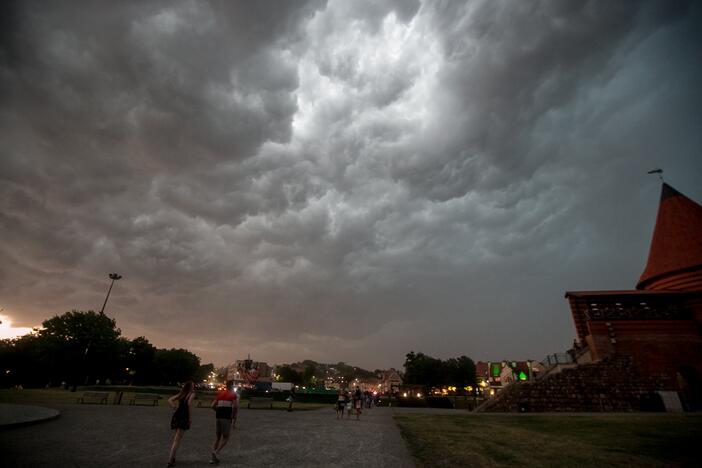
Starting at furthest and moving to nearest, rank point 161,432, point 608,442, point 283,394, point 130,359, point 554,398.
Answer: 1. point 130,359
2. point 283,394
3. point 554,398
4. point 161,432
5. point 608,442

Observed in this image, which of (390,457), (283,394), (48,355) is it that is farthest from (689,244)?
(48,355)

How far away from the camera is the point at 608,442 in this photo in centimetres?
1020

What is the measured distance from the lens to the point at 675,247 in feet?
95.2

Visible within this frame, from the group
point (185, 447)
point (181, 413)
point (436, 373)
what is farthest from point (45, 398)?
point (436, 373)

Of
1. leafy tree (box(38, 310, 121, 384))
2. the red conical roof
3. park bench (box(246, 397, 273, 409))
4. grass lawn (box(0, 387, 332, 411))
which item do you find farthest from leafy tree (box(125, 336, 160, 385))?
the red conical roof

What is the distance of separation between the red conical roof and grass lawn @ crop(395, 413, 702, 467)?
2012cm

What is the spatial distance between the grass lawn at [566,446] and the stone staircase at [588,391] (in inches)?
401

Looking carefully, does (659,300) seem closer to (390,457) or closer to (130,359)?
(390,457)

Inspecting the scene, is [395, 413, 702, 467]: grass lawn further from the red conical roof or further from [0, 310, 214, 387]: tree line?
[0, 310, 214, 387]: tree line

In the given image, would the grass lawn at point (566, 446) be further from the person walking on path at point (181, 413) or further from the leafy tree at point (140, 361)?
the leafy tree at point (140, 361)

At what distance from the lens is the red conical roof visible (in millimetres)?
27094

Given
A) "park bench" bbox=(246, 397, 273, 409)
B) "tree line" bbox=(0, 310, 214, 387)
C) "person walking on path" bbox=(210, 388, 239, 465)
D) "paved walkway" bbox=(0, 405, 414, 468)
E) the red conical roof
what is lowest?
"paved walkway" bbox=(0, 405, 414, 468)

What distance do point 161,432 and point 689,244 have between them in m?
40.5

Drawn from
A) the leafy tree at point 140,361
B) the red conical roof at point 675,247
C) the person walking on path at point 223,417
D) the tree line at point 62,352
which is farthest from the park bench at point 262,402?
the leafy tree at point 140,361
